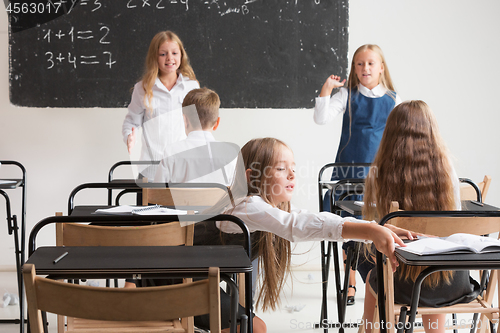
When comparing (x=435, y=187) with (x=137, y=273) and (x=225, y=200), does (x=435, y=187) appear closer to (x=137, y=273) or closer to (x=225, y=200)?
(x=225, y=200)

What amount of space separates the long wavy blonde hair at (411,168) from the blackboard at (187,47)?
1.84m

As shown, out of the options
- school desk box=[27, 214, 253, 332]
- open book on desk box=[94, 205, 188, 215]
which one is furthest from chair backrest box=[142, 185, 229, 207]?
school desk box=[27, 214, 253, 332]

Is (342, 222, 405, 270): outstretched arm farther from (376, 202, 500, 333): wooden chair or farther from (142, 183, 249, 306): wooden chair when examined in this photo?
(142, 183, 249, 306): wooden chair

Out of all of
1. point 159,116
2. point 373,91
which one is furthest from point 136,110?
point 373,91

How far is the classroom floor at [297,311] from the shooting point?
101 inches

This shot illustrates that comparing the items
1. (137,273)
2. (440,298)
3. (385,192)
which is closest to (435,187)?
(385,192)

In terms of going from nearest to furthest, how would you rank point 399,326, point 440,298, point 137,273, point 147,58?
1. point 137,273
2. point 399,326
3. point 440,298
4. point 147,58

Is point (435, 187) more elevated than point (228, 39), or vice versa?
point (228, 39)

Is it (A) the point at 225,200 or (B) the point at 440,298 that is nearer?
(B) the point at 440,298

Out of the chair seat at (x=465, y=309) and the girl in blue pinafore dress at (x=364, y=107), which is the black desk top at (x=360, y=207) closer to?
the chair seat at (x=465, y=309)

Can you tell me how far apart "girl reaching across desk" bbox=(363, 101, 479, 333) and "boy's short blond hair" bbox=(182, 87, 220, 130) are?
1.06m

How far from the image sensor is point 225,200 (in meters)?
1.88

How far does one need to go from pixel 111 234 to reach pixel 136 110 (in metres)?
2.12

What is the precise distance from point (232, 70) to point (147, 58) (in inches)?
24.0
